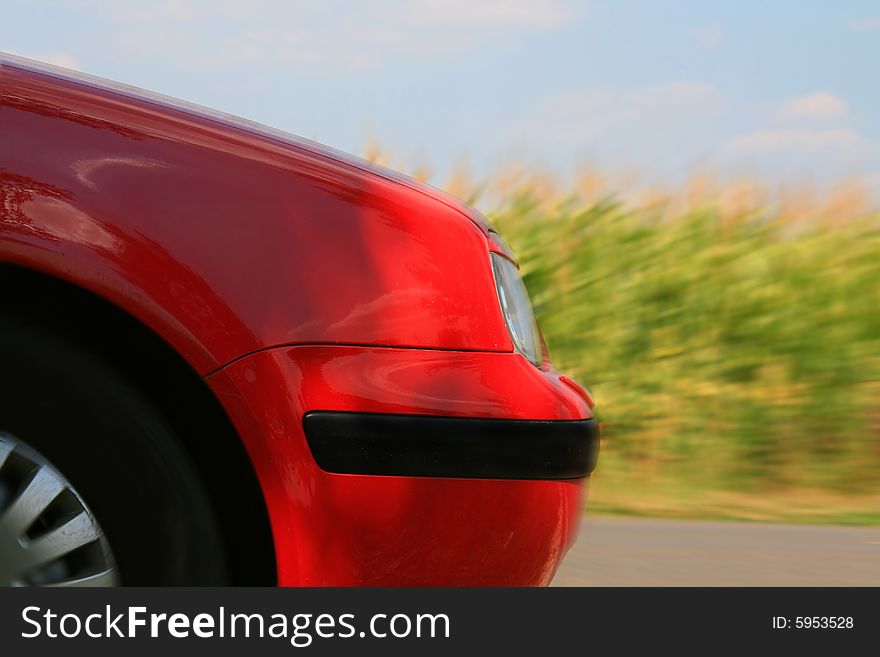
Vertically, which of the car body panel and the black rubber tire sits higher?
the car body panel

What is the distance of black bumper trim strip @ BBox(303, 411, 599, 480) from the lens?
205cm

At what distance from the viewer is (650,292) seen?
20.4ft

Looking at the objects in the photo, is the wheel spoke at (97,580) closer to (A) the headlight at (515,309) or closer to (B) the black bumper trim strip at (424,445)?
(B) the black bumper trim strip at (424,445)

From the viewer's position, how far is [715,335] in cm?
604

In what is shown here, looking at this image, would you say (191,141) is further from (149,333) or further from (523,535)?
(523,535)

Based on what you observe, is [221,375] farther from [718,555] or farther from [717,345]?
[717,345]

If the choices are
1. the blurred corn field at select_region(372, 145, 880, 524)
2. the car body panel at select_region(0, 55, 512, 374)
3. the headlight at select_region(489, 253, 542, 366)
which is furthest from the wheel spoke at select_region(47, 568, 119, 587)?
the blurred corn field at select_region(372, 145, 880, 524)

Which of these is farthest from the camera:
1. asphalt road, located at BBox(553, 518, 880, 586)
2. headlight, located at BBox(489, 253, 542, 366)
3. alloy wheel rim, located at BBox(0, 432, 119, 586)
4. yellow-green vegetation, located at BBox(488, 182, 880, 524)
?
yellow-green vegetation, located at BBox(488, 182, 880, 524)

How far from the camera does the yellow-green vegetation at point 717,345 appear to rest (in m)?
5.45

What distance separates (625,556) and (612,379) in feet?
6.72

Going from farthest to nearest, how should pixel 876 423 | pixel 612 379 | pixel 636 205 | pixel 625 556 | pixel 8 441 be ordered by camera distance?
pixel 636 205, pixel 612 379, pixel 876 423, pixel 625 556, pixel 8 441

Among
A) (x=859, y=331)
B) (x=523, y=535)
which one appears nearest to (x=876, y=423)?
(x=859, y=331)

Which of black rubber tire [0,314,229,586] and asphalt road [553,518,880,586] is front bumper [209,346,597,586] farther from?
asphalt road [553,518,880,586]

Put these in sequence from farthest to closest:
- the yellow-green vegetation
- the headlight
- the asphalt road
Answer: the yellow-green vegetation → the asphalt road → the headlight
